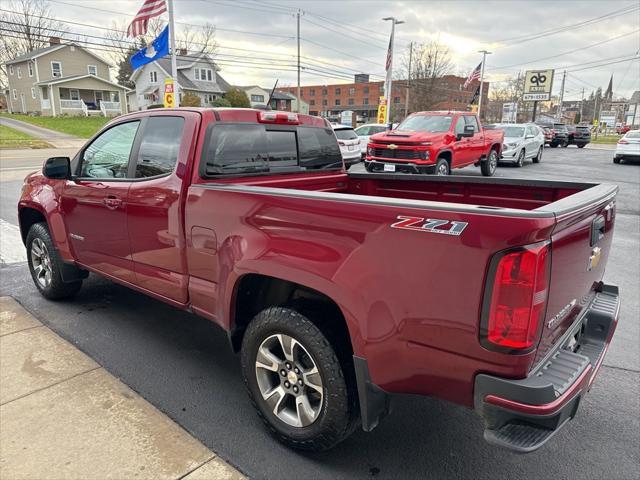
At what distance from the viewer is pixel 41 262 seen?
482 cm

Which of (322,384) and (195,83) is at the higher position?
(195,83)

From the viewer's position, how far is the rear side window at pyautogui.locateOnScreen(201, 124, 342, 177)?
10.4 feet

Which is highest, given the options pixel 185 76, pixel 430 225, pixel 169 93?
pixel 185 76

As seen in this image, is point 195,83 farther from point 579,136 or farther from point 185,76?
point 579,136

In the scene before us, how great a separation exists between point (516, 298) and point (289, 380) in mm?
1344

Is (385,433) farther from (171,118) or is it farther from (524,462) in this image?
(171,118)

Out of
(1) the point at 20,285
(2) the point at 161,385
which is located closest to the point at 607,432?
(2) the point at 161,385

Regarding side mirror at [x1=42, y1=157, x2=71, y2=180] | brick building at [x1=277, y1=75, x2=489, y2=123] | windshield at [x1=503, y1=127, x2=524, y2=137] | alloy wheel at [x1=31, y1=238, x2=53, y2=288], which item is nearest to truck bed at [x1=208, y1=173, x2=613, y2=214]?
side mirror at [x1=42, y1=157, x2=71, y2=180]

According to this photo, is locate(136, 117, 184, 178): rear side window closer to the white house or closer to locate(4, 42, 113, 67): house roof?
the white house

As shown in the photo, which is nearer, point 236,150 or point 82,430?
point 82,430

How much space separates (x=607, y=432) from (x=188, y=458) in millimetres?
2484

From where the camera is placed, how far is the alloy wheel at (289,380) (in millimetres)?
2494

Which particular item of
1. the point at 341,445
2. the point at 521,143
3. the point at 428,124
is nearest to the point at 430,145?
the point at 428,124

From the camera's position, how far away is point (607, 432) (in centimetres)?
284
